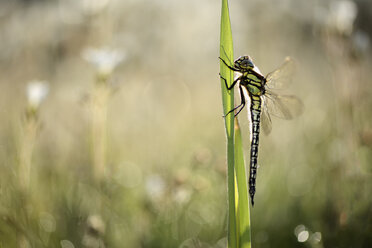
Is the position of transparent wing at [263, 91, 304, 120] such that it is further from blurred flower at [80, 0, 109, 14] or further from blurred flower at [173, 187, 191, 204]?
blurred flower at [80, 0, 109, 14]

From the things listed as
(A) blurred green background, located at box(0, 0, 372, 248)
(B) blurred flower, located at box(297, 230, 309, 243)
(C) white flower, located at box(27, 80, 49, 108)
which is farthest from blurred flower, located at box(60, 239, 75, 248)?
(B) blurred flower, located at box(297, 230, 309, 243)

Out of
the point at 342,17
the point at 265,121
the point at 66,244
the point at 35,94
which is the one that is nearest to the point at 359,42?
the point at 342,17

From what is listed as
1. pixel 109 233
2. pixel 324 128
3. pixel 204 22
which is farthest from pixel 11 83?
pixel 204 22

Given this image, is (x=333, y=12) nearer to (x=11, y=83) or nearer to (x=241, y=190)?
(x=241, y=190)

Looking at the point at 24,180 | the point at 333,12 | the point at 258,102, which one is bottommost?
the point at 24,180

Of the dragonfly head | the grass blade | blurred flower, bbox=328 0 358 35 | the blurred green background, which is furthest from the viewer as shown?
blurred flower, bbox=328 0 358 35

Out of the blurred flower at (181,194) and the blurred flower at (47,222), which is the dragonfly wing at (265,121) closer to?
the blurred flower at (181,194)
